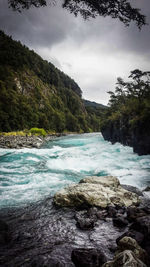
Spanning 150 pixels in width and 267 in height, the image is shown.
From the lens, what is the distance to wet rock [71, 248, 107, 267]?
100 inches

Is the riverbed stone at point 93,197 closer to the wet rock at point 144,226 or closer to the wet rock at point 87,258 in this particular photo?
the wet rock at point 144,226

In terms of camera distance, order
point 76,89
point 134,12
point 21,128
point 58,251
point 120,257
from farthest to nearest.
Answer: point 76,89 → point 21,128 → point 134,12 → point 58,251 → point 120,257

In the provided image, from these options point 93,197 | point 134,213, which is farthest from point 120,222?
point 93,197

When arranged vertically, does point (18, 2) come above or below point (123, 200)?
above

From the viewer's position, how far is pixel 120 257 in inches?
90.3

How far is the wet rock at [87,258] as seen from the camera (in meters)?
2.55

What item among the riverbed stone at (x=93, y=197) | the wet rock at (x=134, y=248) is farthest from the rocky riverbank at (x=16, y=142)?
the wet rock at (x=134, y=248)

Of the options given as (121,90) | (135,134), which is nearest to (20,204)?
(135,134)

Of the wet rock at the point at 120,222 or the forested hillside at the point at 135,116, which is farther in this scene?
the forested hillside at the point at 135,116

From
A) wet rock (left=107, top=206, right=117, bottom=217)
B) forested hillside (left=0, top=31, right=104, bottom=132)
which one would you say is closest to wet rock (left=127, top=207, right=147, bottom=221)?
wet rock (left=107, top=206, right=117, bottom=217)

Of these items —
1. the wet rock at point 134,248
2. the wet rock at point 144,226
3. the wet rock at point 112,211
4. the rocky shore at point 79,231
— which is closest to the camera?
the wet rock at point 134,248

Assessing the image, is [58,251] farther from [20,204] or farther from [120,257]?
[20,204]

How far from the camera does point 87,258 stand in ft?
8.59

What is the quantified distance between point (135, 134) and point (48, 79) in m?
128
